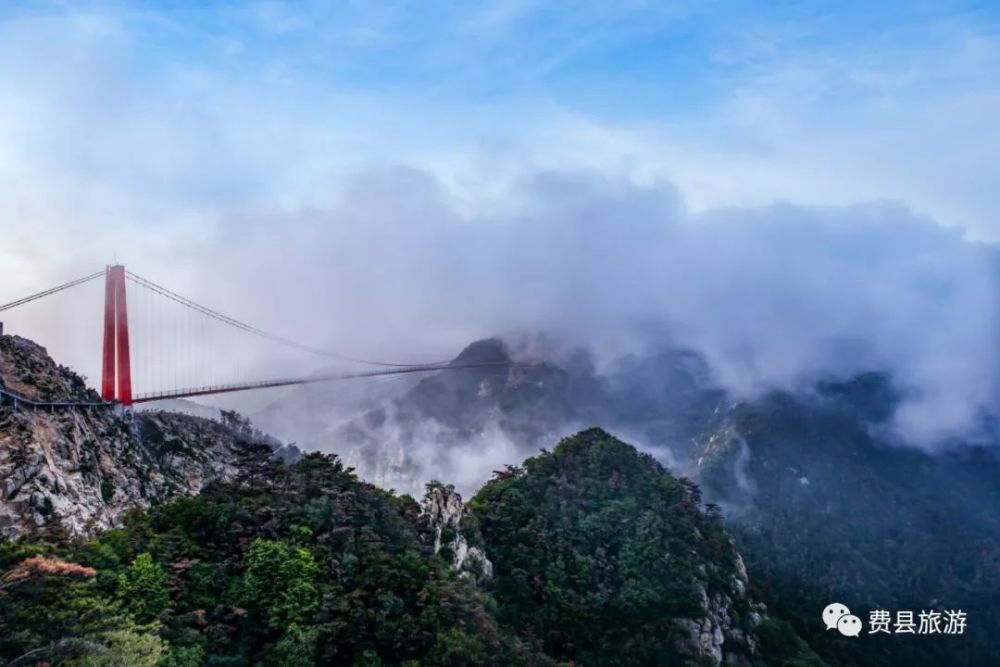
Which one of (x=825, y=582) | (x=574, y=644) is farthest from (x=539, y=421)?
(x=574, y=644)

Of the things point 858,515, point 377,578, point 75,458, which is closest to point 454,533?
point 377,578

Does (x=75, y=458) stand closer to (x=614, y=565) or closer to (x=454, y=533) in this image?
(x=454, y=533)

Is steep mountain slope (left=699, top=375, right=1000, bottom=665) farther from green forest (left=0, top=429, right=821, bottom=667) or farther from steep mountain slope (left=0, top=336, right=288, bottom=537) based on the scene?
steep mountain slope (left=0, top=336, right=288, bottom=537)

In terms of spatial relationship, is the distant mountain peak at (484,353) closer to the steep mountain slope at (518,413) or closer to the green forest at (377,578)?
the steep mountain slope at (518,413)

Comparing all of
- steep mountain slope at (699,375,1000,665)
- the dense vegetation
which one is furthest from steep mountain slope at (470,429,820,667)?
steep mountain slope at (699,375,1000,665)

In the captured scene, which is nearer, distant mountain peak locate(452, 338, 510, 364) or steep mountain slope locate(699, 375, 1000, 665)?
steep mountain slope locate(699, 375, 1000, 665)

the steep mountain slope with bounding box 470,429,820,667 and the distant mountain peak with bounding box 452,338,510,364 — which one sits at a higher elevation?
the distant mountain peak with bounding box 452,338,510,364

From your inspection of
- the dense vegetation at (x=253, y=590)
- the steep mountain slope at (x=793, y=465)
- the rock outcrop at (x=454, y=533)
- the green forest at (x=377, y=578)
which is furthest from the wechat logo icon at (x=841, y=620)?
the dense vegetation at (x=253, y=590)

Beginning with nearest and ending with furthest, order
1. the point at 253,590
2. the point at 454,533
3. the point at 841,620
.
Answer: the point at 253,590
the point at 454,533
the point at 841,620
